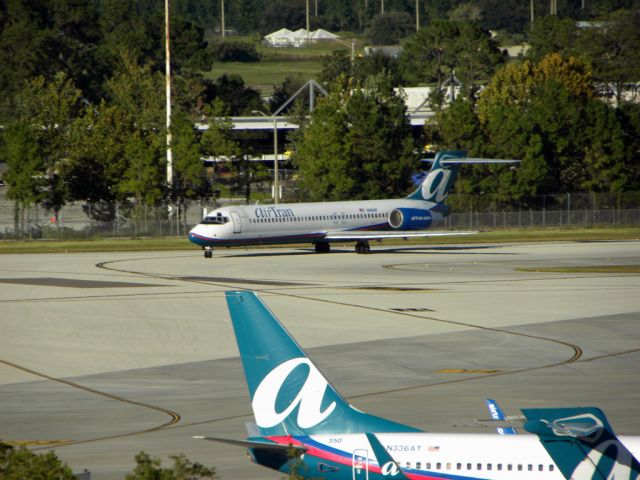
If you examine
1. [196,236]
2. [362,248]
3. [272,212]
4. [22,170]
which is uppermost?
[22,170]

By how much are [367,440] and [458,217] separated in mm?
89361

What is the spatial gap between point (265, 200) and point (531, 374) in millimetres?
83840

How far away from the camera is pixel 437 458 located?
14.2m

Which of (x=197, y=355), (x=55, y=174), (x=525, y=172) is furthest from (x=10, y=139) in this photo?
(x=197, y=355)

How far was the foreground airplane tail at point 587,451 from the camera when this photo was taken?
45.1 ft

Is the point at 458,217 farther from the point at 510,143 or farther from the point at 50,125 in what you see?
the point at 50,125

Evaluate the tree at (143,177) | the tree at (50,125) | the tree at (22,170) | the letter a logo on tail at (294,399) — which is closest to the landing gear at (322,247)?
the tree at (143,177)

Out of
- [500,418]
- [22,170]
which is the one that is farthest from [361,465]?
[22,170]

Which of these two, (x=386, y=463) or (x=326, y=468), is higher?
(x=386, y=463)

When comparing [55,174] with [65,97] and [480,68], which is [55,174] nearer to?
[65,97]

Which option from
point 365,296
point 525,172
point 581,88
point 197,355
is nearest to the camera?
point 197,355

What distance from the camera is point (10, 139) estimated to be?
9856 cm

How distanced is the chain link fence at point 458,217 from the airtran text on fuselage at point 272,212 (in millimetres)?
27239

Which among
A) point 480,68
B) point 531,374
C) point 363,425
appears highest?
point 480,68
